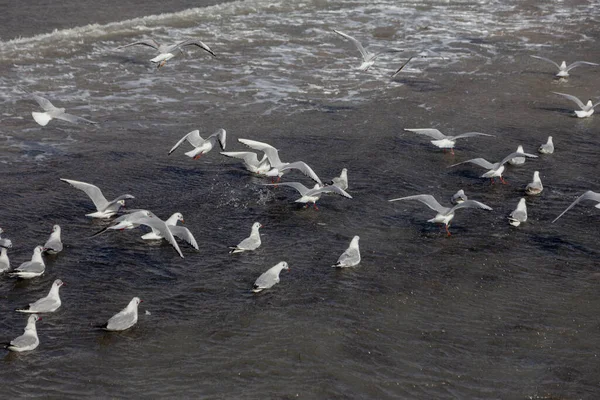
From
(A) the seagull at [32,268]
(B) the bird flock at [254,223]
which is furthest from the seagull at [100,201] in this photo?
(A) the seagull at [32,268]

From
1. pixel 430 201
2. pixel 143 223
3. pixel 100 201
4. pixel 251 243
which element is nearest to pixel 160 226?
pixel 143 223

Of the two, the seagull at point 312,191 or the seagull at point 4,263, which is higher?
the seagull at point 4,263

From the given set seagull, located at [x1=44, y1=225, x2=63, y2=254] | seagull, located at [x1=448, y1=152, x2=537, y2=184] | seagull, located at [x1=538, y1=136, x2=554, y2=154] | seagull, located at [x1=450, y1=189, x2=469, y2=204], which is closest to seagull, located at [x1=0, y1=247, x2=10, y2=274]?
seagull, located at [x1=44, y1=225, x2=63, y2=254]

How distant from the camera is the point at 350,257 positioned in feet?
43.7

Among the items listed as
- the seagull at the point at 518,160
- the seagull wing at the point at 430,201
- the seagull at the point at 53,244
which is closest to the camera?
the seagull at the point at 53,244

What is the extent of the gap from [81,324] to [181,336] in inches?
58.1

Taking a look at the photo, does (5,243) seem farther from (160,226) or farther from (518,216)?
(518,216)

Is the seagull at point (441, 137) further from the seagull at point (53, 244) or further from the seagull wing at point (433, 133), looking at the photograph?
the seagull at point (53, 244)

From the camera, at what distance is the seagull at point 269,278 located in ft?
41.0

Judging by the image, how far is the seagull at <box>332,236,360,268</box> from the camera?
1326 centimetres

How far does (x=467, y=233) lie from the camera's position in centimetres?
1496

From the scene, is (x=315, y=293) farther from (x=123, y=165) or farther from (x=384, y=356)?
(x=123, y=165)

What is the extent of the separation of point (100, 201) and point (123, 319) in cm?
418

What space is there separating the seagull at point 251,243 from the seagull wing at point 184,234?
2.19ft
